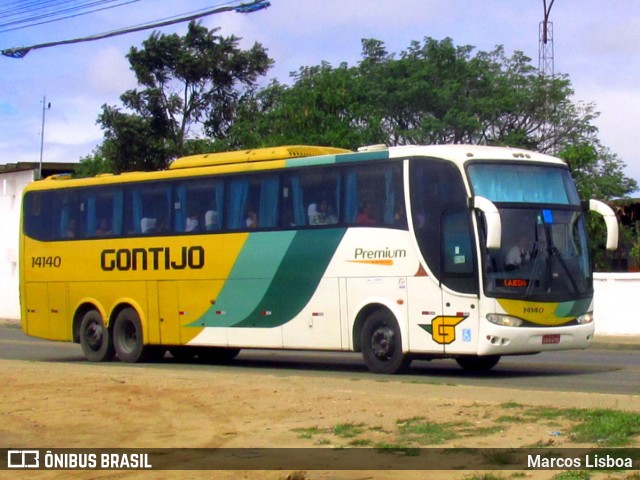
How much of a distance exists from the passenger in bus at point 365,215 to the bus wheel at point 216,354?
5.69 m

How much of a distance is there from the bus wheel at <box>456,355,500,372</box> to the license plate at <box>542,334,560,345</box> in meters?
1.78

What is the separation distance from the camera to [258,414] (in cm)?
1231

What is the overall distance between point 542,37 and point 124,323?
22553 mm

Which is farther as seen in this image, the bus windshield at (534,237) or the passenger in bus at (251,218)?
the passenger in bus at (251,218)

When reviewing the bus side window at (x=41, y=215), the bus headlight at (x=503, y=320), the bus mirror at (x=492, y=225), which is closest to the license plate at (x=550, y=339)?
the bus headlight at (x=503, y=320)

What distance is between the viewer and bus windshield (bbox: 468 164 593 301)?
16.4 meters

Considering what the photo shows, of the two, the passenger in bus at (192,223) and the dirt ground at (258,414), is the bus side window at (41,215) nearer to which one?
the passenger in bus at (192,223)

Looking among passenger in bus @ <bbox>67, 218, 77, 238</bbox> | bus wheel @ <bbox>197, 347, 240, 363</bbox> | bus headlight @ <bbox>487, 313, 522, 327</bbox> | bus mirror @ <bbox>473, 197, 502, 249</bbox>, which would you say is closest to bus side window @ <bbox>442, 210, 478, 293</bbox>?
bus headlight @ <bbox>487, 313, 522, 327</bbox>

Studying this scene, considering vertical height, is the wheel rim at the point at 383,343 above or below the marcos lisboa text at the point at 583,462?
above

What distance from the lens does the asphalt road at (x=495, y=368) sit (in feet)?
52.6

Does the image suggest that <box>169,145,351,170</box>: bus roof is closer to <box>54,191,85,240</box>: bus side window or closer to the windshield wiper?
<box>54,191,85,240</box>: bus side window

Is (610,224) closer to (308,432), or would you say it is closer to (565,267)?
(565,267)

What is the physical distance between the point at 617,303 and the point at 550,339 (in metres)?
12.0

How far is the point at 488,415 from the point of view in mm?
11508
